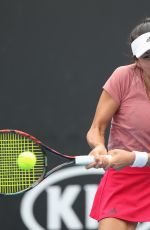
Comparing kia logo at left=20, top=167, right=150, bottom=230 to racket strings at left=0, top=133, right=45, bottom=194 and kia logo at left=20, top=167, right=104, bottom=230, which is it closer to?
kia logo at left=20, top=167, right=104, bottom=230

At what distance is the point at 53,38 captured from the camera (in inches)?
228

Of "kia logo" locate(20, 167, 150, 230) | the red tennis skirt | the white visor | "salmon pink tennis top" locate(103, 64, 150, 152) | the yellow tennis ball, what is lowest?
"kia logo" locate(20, 167, 150, 230)

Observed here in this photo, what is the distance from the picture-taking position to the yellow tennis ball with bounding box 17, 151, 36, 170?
405 centimetres

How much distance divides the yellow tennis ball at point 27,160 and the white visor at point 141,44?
691mm

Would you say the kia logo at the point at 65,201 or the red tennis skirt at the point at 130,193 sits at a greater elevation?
the red tennis skirt at the point at 130,193

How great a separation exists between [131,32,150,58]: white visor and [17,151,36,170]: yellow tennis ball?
691 millimetres

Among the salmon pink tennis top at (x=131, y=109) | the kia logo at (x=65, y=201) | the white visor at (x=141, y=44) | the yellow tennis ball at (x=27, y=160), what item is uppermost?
the white visor at (x=141, y=44)

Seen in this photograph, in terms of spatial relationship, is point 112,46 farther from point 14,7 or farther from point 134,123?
point 134,123

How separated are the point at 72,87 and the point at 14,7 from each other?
2.13 feet

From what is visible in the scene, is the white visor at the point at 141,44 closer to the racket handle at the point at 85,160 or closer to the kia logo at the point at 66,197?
the racket handle at the point at 85,160

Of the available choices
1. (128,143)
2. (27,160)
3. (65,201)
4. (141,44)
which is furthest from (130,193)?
(65,201)

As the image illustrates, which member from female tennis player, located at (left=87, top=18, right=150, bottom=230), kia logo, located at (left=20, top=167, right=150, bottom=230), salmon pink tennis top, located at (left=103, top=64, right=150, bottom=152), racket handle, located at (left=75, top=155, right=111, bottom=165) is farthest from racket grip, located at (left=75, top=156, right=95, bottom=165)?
kia logo, located at (left=20, top=167, right=150, bottom=230)

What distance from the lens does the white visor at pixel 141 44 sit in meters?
4.14

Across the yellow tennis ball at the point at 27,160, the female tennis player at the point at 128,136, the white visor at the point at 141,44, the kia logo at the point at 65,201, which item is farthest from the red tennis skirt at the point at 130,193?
the kia logo at the point at 65,201
